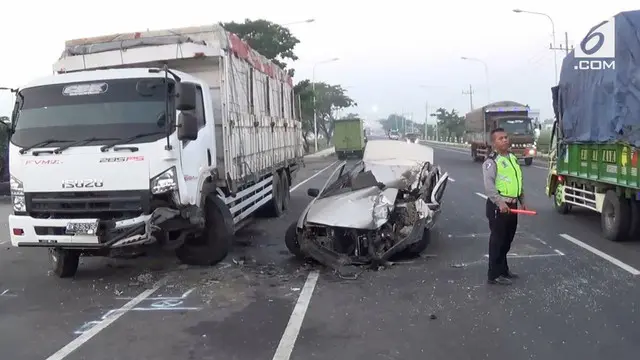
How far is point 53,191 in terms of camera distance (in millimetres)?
7145

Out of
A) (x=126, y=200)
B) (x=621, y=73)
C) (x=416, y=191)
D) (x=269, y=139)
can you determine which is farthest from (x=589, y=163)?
(x=126, y=200)

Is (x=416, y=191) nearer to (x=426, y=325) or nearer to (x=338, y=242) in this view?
(x=338, y=242)

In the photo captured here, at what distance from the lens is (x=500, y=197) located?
22.9ft

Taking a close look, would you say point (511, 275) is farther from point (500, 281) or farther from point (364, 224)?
point (364, 224)

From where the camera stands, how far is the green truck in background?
45094mm

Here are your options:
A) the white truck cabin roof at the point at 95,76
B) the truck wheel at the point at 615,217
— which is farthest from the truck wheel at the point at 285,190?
the truck wheel at the point at 615,217

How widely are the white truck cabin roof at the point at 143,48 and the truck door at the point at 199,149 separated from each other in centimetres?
66

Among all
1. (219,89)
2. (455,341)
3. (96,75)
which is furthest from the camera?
(219,89)

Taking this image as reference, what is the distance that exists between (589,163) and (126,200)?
750 cm

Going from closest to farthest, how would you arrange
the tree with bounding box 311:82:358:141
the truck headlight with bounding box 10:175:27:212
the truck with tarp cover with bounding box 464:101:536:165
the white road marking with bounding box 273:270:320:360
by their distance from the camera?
1. the white road marking with bounding box 273:270:320:360
2. the truck headlight with bounding box 10:175:27:212
3. the truck with tarp cover with bounding box 464:101:536:165
4. the tree with bounding box 311:82:358:141

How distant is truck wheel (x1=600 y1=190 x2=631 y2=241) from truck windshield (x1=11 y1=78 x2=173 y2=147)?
664 centimetres

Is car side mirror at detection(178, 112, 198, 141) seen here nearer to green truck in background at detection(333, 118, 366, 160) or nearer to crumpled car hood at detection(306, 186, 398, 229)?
crumpled car hood at detection(306, 186, 398, 229)

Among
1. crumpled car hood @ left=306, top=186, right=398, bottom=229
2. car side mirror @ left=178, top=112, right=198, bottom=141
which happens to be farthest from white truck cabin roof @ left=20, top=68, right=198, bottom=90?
crumpled car hood @ left=306, top=186, right=398, bottom=229

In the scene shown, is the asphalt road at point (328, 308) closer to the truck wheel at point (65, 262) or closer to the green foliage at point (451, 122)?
the truck wheel at point (65, 262)
